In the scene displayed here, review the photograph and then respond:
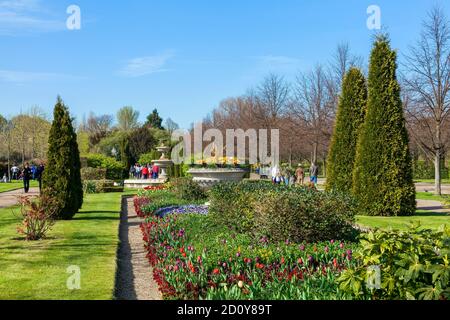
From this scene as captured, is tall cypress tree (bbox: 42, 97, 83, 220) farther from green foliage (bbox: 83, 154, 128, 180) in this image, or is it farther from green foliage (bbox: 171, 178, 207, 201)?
green foliage (bbox: 83, 154, 128, 180)

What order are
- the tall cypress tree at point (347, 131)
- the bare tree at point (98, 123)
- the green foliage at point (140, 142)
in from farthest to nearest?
1. the bare tree at point (98, 123)
2. the green foliage at point (140, 142)
3. the tall cypress tree at point (347, 131)

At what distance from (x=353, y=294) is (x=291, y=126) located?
89.9 feet

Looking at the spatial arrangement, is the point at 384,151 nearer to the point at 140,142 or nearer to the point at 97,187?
the point at 97,187

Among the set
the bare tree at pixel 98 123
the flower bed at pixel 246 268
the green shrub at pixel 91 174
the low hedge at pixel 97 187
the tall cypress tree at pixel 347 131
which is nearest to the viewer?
the flower bed at pixel 246 268

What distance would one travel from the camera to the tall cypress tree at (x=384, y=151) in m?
15.0

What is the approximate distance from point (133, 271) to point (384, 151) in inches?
389

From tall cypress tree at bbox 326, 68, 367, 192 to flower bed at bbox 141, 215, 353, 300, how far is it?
9360 millimetres

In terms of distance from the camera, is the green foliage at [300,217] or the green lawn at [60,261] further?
the green foliage at [300,217]

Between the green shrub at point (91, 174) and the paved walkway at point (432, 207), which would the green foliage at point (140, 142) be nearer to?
the green shrub at point (91, 174)

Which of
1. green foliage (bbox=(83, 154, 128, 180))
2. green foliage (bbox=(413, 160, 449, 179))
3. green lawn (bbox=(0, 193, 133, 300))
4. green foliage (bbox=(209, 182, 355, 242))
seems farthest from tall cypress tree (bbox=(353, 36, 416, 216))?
green foliage (bbox=(413, 160, 449, 179))

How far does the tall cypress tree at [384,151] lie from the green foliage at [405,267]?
10490 millimetres

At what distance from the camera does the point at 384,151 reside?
1524 cm

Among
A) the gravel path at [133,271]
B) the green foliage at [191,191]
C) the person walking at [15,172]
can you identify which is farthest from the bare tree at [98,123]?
the gravel path at [133,271]

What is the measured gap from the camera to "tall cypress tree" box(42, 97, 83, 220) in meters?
13.3
